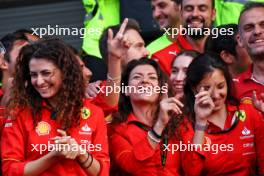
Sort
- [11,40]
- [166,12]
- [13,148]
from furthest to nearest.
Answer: [166,12] < [11,40] < [13,148]

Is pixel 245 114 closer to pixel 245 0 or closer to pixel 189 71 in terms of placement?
pixel 189 71

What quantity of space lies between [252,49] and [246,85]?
0.90 ft

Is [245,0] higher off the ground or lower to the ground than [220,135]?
higher

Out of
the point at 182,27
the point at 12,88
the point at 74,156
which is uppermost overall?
the point at 182,27

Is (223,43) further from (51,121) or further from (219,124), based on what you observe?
(51,121)

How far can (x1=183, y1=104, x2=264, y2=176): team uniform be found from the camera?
5738 millimetres

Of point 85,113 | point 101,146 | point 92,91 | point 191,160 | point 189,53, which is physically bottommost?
point 191,160

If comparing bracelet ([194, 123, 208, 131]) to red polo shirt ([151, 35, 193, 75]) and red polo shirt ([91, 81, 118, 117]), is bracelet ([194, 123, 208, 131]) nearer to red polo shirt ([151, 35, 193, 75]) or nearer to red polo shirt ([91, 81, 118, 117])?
red polo shirt ([91, 81, 118, 117])

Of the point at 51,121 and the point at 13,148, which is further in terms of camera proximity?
the point at 51,121

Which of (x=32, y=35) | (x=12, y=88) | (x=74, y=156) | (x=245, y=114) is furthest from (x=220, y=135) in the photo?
(x=32, y=35)

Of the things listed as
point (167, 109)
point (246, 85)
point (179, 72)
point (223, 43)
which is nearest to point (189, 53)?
point (179, 72)

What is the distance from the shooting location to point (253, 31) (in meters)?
6.47

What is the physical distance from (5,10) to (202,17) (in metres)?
3.13

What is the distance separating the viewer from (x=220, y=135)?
19.2ft
